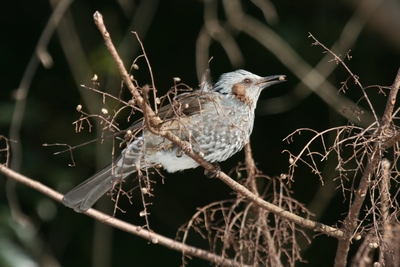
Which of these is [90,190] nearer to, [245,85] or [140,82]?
[245,85]

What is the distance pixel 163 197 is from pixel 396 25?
97.8 inches

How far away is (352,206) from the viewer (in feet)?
8.38

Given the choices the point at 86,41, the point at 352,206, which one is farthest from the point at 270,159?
the point at 352,206

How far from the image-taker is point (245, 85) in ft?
14.2

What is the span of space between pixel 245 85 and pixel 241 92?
0.07m

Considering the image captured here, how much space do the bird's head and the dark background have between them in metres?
0.68

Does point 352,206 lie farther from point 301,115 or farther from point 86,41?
point 86,41

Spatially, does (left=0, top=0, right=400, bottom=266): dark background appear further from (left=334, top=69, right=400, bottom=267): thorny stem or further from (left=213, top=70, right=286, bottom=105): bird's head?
(left=334, top=69, right=400, bottom=267): thorny stem

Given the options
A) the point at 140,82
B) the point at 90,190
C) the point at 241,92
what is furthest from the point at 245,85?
the point at 140,82

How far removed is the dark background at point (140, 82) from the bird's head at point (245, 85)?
0.68m

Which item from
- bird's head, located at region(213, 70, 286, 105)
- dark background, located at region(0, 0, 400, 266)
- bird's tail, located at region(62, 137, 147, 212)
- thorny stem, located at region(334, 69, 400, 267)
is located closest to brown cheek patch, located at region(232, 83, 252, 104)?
bird's head, located at region(213, 70, 286, 105)

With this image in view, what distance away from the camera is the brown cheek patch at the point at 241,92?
14.0 feet

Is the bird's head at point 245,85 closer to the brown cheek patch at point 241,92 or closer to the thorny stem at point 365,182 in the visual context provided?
the brown cheek patch at point 241,92

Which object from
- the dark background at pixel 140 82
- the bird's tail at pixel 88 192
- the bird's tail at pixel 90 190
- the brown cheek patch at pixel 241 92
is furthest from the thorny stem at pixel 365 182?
the dark background at pixel 140 82
